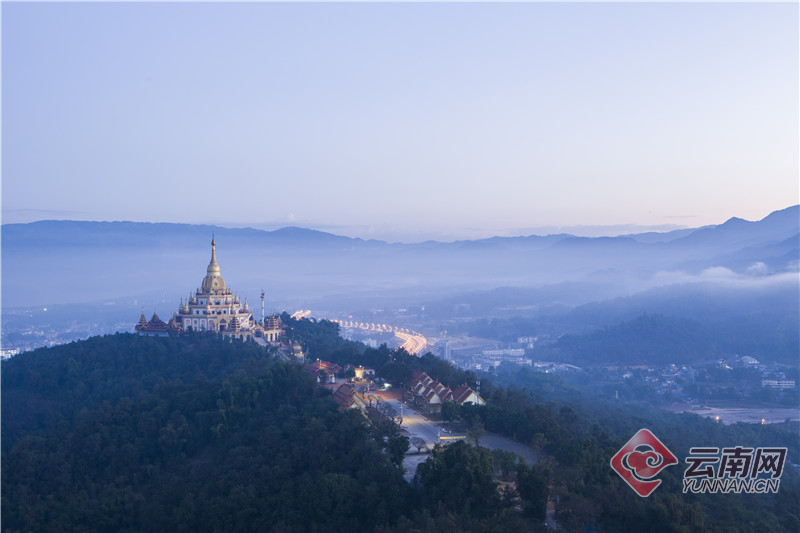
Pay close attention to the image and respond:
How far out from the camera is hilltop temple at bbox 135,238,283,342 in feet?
120

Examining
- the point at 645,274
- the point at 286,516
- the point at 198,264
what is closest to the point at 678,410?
the point at 286,516

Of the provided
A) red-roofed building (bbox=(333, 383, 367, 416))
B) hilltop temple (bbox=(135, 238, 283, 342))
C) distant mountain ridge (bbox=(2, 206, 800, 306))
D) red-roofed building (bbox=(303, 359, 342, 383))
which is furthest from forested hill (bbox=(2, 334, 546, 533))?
distant mountain ridge (bbox=(2, 206, 800, 306))

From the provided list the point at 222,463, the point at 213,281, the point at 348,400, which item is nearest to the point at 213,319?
the point at 213,281

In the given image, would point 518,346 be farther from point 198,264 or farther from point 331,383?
point 198,264

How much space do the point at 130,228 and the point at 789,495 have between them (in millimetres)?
198245

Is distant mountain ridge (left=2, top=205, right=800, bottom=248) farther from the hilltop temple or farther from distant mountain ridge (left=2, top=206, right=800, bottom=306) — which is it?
the hilltop temple

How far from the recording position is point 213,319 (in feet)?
120

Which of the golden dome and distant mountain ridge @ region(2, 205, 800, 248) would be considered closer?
the golden dome

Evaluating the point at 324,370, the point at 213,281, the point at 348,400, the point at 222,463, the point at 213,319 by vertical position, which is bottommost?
the point at 222,463

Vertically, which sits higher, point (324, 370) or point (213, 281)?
point (213, 281)

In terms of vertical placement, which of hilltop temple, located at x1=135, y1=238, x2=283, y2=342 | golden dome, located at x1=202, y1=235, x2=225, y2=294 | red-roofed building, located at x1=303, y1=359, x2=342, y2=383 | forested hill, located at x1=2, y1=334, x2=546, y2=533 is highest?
golden dome, located at x1=202, y1=235, x2=225, y2=294

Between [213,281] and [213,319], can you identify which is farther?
[213,281]

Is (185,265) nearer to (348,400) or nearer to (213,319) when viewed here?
(213,319)

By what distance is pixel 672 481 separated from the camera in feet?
53.3
